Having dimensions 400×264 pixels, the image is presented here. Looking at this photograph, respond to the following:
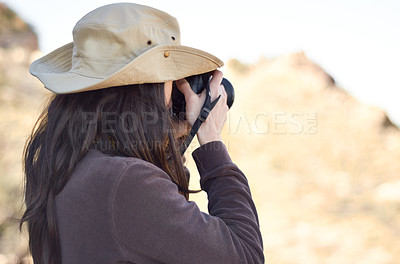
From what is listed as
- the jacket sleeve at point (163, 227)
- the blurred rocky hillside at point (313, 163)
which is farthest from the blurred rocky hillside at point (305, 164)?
the jacket sleeve at point (163, 227)

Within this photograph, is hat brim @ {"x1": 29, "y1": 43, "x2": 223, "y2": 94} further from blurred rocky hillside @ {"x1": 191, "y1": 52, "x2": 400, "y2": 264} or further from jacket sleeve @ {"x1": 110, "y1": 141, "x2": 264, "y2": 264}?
blurred rocky hillside @ {"x1": 191, "y1": 52, "x2": 400, "y2": 264}

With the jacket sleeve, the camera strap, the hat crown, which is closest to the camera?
the jacket sleeve

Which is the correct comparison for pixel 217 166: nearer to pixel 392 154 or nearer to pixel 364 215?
pixel 364 215

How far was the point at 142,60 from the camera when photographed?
0.99 m

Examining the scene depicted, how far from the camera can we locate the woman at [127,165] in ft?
2.97

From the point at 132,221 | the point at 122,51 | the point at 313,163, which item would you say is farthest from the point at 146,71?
the point at 313,163

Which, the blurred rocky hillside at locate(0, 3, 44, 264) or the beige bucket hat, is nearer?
the beige bucket hat

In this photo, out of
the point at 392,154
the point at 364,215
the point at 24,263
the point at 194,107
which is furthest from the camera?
the point at 392,154

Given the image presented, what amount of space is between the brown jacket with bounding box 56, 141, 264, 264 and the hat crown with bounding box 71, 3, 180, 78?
196mm

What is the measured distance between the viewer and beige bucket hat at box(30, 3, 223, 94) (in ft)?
3.24

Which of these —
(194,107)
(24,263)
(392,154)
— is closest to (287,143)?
(392,154)

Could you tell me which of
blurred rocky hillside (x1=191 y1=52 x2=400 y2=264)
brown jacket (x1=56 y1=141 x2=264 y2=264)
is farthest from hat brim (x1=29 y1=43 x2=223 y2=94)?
blurred rocky hillside (x1=191 y1=52 x2=400 y2=264)

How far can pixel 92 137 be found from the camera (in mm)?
986

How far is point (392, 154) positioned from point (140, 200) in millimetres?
4823
